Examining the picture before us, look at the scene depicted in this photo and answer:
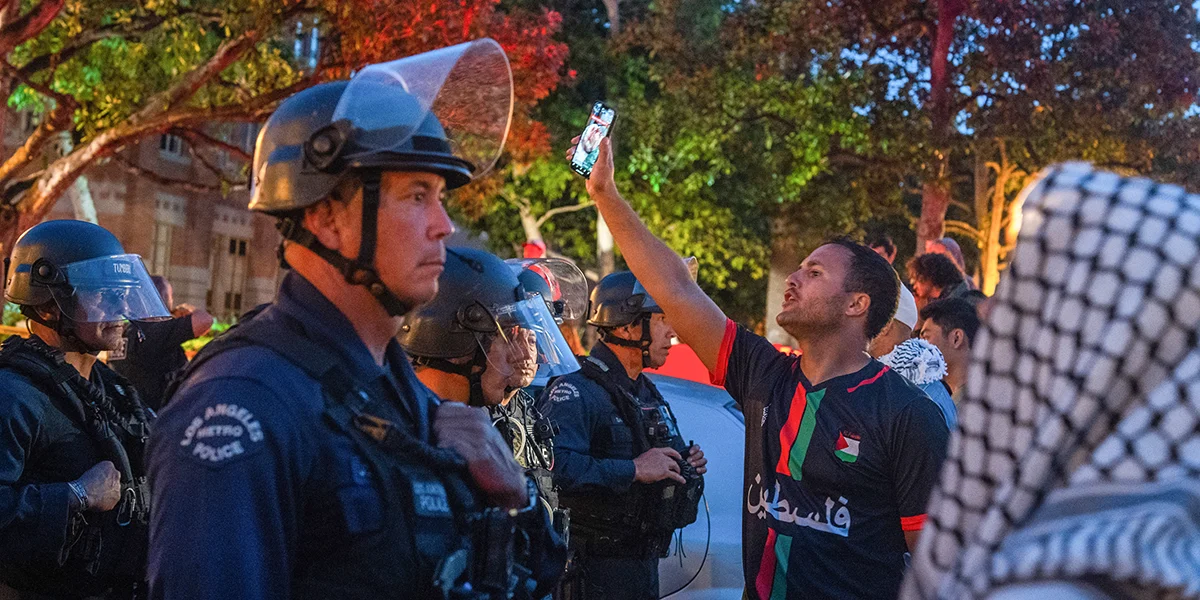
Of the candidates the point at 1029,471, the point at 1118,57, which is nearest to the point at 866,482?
the point at 1029,471

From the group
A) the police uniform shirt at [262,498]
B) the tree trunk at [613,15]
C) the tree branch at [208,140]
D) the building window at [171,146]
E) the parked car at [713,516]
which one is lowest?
the parked car at [713,516]

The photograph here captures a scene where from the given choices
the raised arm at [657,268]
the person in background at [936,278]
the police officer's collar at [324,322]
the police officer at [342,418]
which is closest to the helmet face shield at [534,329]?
the raised arm at [657,268]

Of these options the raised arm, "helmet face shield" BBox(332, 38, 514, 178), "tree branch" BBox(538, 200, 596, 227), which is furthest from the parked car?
"tree branch" BBox(538, 200, 596, 227)

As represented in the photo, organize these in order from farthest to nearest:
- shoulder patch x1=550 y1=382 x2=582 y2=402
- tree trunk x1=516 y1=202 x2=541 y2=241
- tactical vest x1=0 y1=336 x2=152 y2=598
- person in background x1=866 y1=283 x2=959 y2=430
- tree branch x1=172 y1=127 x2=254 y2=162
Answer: tree trunk x1=516 y1=202 x2=541 y2=241 < tree branch x1=172 y1=127 x2=254 y2=162 < shoulder patch x1=550 y1=382 x2=582 y2=402 < person in background x1=866 y1=283 x2=959 y2=430 < tactical vest x1=0 y1=336 x2=152 y2=598

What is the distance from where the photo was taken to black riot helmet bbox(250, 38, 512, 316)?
2439 millimetres

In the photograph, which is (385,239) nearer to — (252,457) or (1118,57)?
(252,457)

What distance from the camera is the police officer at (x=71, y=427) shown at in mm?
3921

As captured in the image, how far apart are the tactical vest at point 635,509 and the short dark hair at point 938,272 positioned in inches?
120

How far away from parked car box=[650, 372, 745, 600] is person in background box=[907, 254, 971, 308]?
1.89 metres

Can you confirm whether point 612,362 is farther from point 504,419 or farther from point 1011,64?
point 1011,64

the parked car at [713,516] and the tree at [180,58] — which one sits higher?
the tree at [180,58]

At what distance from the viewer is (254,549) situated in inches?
80.7

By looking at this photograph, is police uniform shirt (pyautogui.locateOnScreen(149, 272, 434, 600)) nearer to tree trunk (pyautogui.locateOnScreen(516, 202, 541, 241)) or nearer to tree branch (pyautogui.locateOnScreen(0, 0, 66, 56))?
tree branch (pyautogui.locateOnScreen(0, 0, 66, 56))

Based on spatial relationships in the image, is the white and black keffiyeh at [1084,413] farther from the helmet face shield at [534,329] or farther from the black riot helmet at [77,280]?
the black riot helmet at [77,280]
